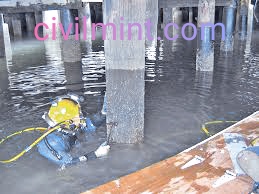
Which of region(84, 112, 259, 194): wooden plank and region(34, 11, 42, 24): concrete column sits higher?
region(34, 11, 42, 24): concrete column

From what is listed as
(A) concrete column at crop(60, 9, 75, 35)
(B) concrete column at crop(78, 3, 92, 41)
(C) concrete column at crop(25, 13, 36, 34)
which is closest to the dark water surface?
(A) concrete column at crop(60, 9, 75, 35)

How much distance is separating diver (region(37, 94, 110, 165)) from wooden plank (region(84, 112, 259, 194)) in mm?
766

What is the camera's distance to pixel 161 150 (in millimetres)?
4133

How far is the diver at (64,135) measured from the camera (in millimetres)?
3568

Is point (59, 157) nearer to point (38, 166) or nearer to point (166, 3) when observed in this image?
point (38, 166)

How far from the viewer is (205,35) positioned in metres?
8.08

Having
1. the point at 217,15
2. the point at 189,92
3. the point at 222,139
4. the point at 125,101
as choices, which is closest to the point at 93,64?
the point at 189,92

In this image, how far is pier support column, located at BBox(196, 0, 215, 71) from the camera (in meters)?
7.86

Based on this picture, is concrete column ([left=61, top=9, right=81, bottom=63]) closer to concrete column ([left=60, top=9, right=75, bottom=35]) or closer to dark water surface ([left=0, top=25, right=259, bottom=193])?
concrete column ([left=60, top=9, right=75, bottom=35])

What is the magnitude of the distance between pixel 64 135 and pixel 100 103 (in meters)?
2.37

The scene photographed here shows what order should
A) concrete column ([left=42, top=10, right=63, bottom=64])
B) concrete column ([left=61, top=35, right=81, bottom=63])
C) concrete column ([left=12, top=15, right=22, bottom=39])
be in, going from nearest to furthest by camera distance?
concrete column ([left=61, top=35, right=81, bottom=63]) < concrete column ([left=42, top=10, right=63, bottom=64]) < concrete column ([left=12, top=15, right=22, bottom=39])

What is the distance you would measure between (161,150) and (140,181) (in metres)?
1.25

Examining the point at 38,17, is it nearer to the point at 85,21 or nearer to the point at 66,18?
the point at 85,21

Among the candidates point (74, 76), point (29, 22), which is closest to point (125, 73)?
point (74, 76)
